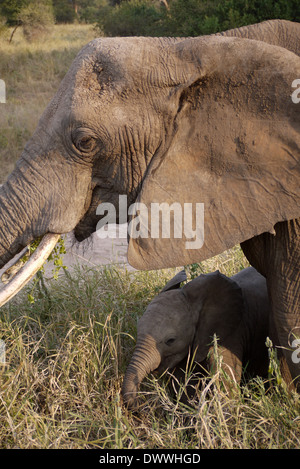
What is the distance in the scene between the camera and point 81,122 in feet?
9.65

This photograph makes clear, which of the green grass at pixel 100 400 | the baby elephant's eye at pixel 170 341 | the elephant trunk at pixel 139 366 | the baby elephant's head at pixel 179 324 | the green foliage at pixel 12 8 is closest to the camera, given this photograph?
the green grass at pixel 100 400

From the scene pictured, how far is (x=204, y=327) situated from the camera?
3.95 m

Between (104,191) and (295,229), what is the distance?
900mm

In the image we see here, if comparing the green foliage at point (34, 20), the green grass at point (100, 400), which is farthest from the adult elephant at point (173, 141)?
the green foliage at point (34, 20)

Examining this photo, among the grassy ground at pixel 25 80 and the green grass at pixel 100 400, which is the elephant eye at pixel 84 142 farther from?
the grassy ground at pixel 25 80

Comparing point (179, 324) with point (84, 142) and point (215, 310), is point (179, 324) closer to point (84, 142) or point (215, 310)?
point (215, 310)

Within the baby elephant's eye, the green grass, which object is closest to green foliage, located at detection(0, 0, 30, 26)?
the green grass

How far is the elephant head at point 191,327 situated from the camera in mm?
3695

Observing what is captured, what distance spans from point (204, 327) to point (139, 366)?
0.52 metres

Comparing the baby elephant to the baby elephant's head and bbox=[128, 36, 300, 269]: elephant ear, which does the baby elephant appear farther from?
bbox=[128, 36, 300, 269]: elephant ear

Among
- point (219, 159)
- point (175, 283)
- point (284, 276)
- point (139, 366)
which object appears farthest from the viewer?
point (175, 283)

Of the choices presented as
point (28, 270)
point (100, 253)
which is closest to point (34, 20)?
point (100, 253)
